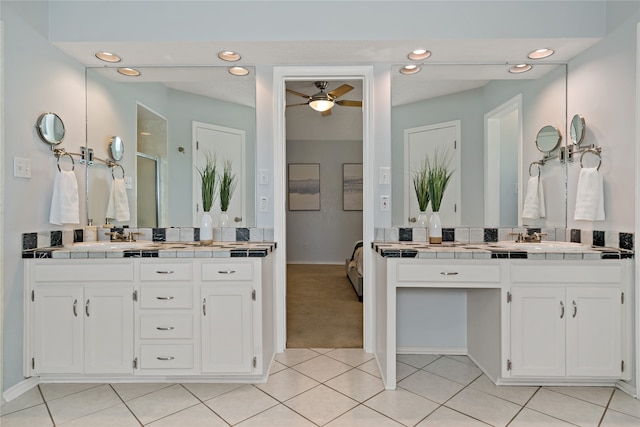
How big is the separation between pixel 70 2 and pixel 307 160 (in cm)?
467

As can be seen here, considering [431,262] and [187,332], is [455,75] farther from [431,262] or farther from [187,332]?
[187,332]

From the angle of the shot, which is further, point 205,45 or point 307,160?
point 307,160

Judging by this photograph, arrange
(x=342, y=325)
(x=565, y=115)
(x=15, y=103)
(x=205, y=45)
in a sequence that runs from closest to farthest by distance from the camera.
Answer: (x=15, y=103) < (x=205, y=45) < (x=565, y=115) < (x=342, y=325)

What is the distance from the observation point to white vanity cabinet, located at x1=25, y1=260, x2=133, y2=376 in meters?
2.13

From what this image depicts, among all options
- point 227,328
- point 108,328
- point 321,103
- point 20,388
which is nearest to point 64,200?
point 108,328

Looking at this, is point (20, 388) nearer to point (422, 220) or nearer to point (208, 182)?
point (208, 182)

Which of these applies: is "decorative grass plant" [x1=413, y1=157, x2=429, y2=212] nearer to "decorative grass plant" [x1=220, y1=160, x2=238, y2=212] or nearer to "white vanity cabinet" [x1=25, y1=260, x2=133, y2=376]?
"decorative grass plant" [x1=220, y1=160, x2=238, y2=212]

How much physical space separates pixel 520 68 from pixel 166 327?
294cm

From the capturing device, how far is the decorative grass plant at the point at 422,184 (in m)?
2.73

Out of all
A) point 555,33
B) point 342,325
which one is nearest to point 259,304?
point 342,325

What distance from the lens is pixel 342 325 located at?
11.0 ft

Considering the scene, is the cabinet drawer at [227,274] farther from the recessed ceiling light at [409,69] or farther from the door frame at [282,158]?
the recessed ceiling light at [409,69]

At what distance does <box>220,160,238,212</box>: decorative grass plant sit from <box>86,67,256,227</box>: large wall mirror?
0.14ft

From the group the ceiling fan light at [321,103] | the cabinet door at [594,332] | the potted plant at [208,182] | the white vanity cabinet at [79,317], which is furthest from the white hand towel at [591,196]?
the white vanity cabinet at [79,317]
